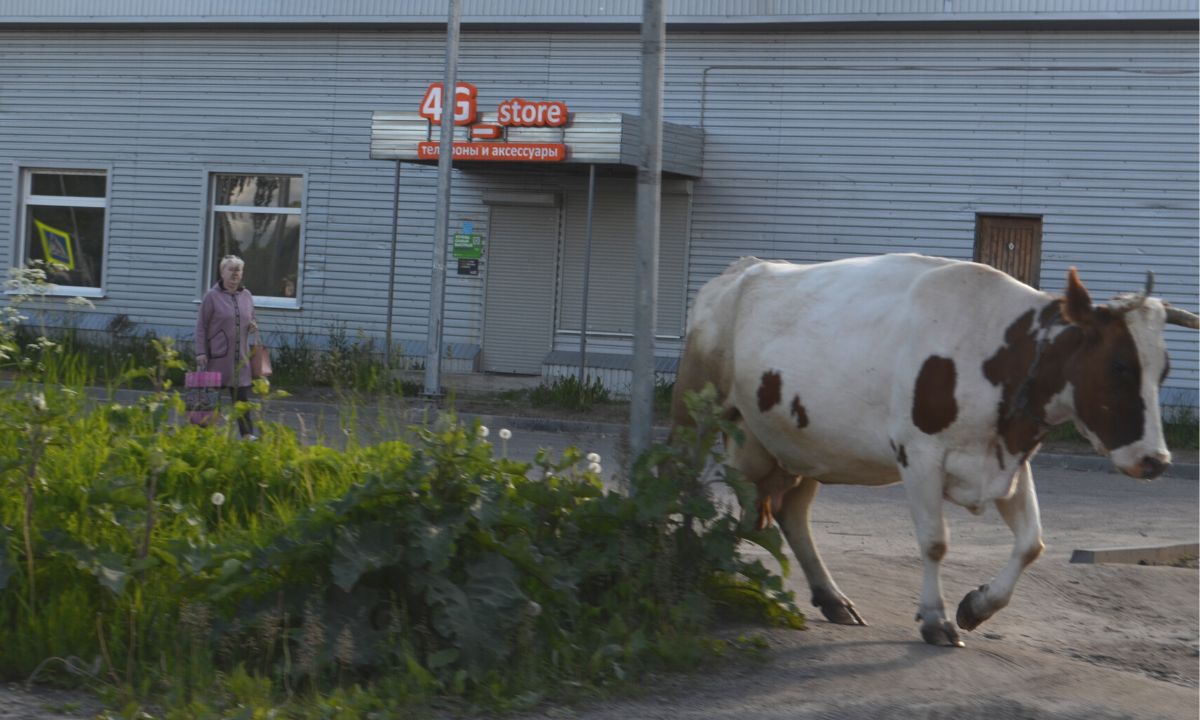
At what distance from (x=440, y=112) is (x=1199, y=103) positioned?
10534mm

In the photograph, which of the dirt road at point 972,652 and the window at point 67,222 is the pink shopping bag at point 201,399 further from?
the window at point 67,222

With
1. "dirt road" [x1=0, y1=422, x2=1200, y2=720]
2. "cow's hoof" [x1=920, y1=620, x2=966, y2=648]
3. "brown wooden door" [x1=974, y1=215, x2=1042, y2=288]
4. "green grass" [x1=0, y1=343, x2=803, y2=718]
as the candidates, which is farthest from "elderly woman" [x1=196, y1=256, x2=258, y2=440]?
"brown wooden door" [x1=974, y1=215, x2=1042, y2=288]

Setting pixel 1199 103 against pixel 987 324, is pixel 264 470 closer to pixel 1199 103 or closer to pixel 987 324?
A: pixel 987 324

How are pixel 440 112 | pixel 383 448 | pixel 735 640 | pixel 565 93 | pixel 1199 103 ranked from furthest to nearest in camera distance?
pixel 565 93
pixel 440 112
pixel 1199 103
pixel 383 448
pixel 735 640

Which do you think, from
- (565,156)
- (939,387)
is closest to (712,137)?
(565,156)

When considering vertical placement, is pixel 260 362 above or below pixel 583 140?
below

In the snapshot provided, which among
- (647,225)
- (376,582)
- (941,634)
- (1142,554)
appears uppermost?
(647,225)

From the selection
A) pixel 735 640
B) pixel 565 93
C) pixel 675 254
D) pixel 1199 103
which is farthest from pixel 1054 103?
pixel 735 640

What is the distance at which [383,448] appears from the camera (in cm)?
702

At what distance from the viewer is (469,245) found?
2383 centimetres

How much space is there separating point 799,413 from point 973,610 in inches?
47.3

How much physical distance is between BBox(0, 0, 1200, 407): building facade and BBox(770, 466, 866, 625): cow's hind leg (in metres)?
13.3

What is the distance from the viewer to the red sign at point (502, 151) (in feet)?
68.0

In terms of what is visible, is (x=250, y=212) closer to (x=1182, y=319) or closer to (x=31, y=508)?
(x=31, y=508)
